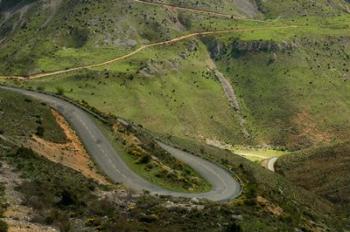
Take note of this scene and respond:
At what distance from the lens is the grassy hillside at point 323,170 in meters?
92.7

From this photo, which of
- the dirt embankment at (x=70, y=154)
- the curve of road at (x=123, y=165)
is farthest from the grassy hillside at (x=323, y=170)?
the dirt embankment at (x=70, y=154)

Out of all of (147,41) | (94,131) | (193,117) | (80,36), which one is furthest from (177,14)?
(94,131)

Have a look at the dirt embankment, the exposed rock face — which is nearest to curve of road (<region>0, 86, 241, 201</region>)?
the dirt embankment

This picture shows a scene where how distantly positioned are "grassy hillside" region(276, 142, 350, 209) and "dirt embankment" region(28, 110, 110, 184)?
39.6 metres

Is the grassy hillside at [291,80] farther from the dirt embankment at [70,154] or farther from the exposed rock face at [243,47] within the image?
the dirt embankment at [70,154]

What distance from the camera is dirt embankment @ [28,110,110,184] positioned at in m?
60.9

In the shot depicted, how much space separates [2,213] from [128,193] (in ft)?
41.9

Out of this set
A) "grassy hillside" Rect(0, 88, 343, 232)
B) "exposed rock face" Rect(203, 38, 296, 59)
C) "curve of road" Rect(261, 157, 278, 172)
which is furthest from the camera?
"exposed rock face" Rect(203, 38, 296, 59)

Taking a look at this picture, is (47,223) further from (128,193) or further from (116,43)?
(116,43)

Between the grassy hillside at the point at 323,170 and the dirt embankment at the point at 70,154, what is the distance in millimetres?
39596

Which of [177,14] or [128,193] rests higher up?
[177,14]

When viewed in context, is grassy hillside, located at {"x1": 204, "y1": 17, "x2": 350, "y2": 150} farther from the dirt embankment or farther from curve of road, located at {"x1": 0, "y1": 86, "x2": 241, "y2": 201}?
the dirt embankment

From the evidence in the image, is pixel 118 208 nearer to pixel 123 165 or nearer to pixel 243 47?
pixel 123 165

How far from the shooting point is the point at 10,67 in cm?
15288
